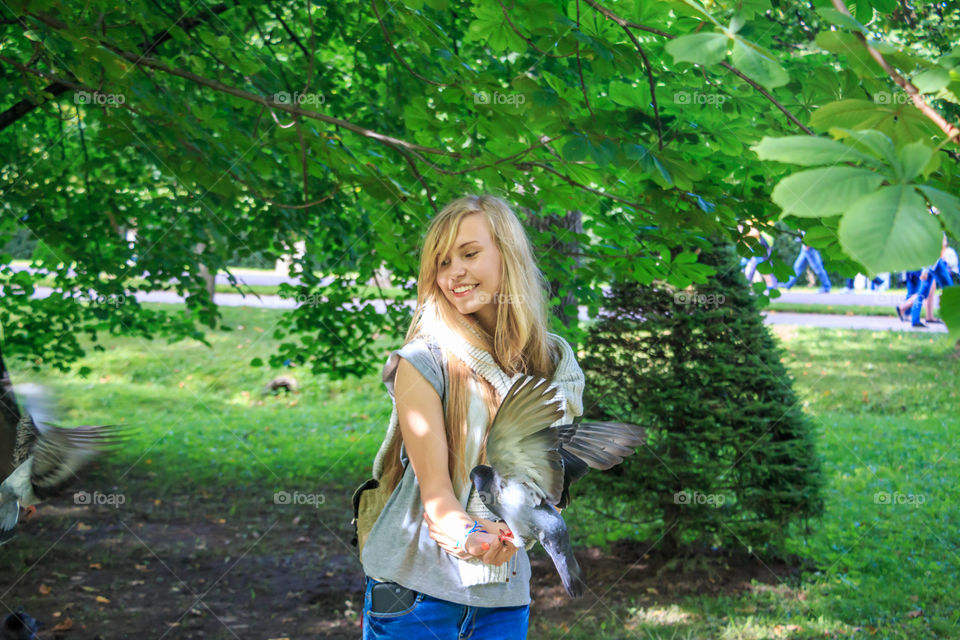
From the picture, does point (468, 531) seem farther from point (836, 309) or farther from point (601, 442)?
point (836, 309)

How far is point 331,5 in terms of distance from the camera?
14.6 feet

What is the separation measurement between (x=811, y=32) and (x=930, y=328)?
10.3 metres

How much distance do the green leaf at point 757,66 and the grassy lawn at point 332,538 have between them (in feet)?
6.90

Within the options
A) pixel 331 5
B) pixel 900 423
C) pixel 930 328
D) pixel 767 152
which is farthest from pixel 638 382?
pixel 930 328

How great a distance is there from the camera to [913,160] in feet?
2.65

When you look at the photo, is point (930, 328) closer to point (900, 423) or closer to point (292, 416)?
point (900, 423)

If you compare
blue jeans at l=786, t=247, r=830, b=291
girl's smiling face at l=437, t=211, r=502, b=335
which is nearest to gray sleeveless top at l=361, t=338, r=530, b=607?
girl's smiling face at l=437, t=211, r=502, b=335

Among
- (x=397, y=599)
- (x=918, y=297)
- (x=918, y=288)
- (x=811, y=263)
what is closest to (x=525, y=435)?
(x=397, y=599)

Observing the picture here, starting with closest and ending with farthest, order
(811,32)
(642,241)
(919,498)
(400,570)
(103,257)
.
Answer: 1. (400,570)
2. (642,241)
3. (103,257)
4. (811,32)
5. (919,498)

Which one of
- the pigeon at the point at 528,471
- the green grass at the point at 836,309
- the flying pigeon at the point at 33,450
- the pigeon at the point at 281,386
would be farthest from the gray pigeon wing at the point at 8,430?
the green grass at the point at 836,309

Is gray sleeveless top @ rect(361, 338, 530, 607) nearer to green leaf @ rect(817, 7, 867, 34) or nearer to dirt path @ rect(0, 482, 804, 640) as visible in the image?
green leaf @ rect(817, 7, 867, 34)

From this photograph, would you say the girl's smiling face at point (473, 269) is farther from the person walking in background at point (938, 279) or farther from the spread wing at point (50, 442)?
the person walking in background at point (938, 279)

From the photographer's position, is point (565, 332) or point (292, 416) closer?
point (565, 332)

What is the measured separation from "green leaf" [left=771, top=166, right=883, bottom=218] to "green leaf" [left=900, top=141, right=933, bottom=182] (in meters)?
0.03
